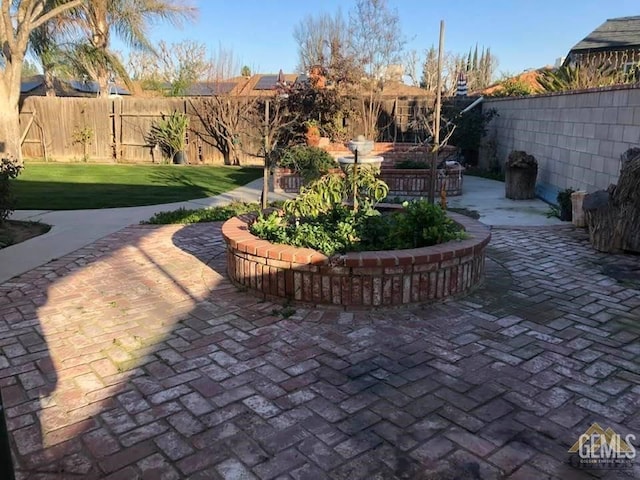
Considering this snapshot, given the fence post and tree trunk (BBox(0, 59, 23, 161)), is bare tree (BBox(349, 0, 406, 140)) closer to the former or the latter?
the fence post

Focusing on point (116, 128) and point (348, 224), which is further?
point (116, 128)

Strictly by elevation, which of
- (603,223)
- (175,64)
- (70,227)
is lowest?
(70,227)

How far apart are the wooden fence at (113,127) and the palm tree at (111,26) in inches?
97.8

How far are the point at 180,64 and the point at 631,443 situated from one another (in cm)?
2484

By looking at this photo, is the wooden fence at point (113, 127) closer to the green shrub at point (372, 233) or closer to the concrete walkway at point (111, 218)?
the concrete walkway at point (111, 218)

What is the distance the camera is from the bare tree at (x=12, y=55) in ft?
42.6

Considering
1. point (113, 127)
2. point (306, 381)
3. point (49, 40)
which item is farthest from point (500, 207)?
point (49, 40)

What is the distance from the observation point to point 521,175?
866 centimetres

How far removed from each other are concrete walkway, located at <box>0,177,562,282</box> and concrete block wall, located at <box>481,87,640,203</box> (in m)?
0.75

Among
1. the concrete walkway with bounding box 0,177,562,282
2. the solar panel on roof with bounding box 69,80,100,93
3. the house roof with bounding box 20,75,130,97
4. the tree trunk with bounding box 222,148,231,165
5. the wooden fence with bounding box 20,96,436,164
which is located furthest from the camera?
the solar panel on roof with bounding box 69,80,100,93

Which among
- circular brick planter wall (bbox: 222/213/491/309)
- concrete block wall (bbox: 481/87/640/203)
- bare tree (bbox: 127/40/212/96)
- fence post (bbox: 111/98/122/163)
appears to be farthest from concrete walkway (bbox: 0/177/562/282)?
bare tree (bbox: 127/40/212/96)

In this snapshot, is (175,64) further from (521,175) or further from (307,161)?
(521,175)

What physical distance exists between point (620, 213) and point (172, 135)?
12092 mm

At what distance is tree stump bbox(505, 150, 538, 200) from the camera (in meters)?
8.57
